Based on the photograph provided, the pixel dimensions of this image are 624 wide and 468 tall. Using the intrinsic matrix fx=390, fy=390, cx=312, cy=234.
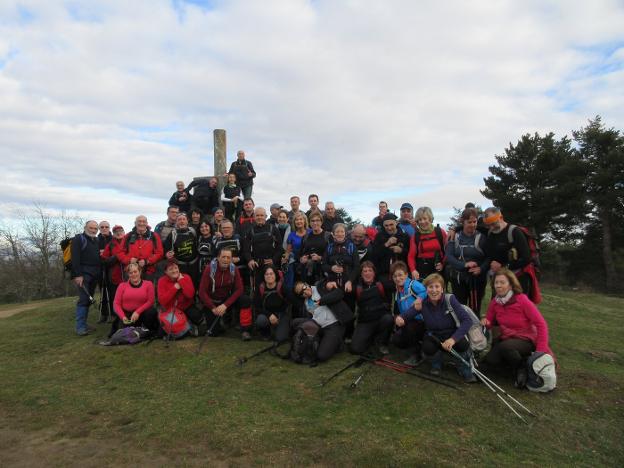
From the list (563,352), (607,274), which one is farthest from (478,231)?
(607,274)

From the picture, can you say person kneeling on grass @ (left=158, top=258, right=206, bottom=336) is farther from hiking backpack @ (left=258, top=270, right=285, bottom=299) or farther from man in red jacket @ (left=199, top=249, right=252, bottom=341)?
hiking backpack @ (left=258, top=270, right=285, bottom=299)

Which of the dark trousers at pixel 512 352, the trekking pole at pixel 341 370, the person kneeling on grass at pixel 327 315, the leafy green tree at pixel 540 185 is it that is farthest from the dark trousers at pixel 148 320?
the leafy green tree at pixel 540 185

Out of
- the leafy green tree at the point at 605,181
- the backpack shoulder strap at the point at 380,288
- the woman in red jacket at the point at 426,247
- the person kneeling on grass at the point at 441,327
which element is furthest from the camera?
the leafy green tree at the point at 605,181

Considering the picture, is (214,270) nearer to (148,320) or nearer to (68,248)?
(148,320)

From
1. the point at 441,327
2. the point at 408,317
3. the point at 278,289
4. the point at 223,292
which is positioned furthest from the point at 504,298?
the point at 223,292

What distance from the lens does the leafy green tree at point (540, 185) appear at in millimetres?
25792

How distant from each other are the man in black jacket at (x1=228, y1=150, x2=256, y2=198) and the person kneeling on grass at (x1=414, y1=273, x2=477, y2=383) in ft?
24.5

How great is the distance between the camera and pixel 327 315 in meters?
6.98

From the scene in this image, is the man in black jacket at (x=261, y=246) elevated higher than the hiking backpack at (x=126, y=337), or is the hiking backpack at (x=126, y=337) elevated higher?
the man in black jacket at (x=261, y=246)

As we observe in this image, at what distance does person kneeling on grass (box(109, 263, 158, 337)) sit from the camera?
755cm

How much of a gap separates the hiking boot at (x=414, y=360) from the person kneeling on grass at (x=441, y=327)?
1.10ft

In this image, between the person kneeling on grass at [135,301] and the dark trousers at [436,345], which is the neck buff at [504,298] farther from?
the person kneeling on grass at [135,301]

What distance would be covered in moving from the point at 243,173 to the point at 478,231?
7.34 metres

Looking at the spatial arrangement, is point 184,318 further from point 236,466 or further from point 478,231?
point 478,231
